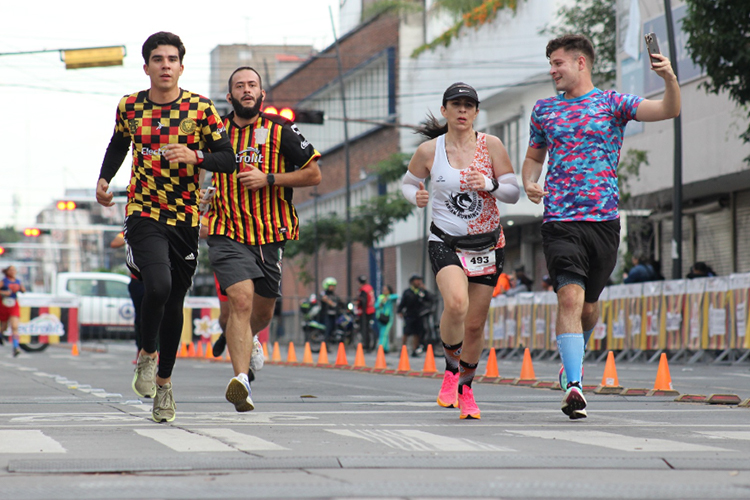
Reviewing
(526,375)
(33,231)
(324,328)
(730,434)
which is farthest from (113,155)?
(33,231)

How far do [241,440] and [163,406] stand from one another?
1348 mm

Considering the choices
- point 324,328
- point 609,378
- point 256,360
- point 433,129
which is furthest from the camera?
point 324,328

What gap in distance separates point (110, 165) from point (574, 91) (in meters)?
2.68

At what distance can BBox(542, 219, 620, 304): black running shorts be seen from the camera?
7.19m

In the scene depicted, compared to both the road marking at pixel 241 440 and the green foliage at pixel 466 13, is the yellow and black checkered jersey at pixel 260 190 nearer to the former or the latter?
the road marking at pixel 241 440

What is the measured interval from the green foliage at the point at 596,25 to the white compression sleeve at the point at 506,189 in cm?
2664

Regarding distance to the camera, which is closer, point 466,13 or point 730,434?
point 730,434

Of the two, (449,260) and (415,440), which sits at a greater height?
(449,260)

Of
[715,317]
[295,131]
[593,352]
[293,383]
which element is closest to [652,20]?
[593,352]

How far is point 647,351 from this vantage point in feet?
69.7

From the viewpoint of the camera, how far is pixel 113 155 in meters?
7.25

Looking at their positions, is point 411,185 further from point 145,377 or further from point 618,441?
point 618,441

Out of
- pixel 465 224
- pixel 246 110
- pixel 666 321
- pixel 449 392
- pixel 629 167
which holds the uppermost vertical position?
pixel 629 167

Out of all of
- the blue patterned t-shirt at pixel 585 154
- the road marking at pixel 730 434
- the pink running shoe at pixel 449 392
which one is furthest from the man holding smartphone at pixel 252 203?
the road marking at pixel 730 434
